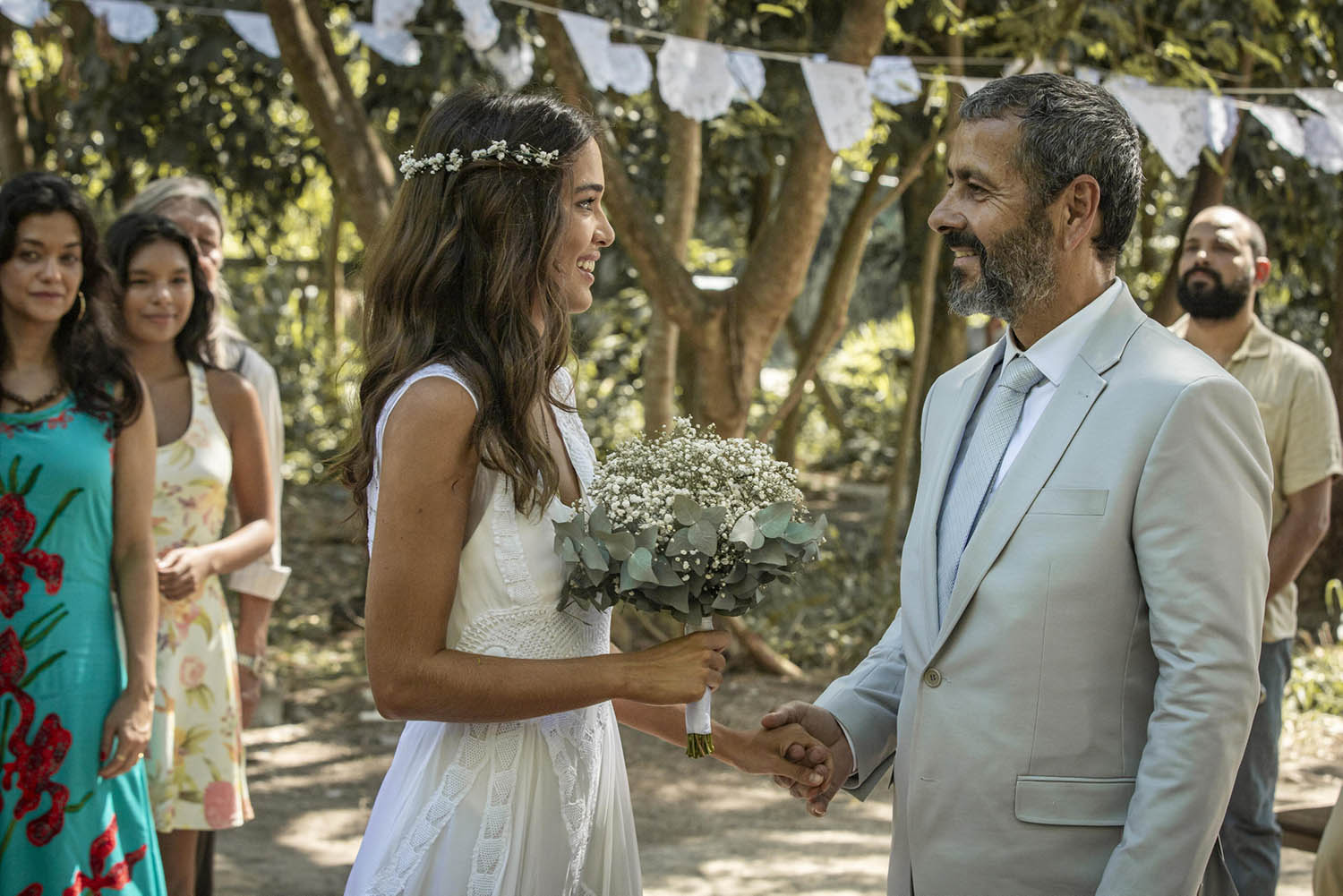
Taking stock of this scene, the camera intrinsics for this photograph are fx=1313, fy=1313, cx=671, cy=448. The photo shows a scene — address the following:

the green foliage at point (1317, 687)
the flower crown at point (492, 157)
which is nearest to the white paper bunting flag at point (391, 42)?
the flower crown at point (492, 157)

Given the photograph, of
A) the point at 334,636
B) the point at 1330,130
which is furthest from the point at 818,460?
the point at 1330,130

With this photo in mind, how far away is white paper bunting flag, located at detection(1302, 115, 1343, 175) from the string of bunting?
4 cm

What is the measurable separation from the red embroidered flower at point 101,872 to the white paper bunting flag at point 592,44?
407 centimetres

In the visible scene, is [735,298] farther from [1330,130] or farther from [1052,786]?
[1052,786]

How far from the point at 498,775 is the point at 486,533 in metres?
0.45

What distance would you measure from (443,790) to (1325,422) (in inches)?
149

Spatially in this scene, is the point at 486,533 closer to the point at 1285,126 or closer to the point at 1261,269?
the point at 1261,269

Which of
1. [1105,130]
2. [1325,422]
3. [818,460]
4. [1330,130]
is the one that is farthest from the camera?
[818,460]

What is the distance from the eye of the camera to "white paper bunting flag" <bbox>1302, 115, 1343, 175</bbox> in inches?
289

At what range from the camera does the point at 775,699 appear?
788cm

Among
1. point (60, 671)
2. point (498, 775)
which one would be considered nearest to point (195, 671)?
point (60, 671)

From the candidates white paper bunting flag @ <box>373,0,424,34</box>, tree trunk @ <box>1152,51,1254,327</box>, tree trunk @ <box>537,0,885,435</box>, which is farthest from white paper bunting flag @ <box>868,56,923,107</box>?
tree trunk @ <box>1152,51,1254,327</box>

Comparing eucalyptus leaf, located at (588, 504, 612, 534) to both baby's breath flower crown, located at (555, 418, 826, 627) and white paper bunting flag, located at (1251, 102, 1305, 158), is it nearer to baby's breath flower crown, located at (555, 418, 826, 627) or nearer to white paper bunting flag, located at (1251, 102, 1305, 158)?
baby's breath flower crown, located at (555, 418, 826, 627)

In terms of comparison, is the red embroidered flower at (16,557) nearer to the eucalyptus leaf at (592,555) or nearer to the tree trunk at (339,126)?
the eucalyptus leaf at (592,555)
